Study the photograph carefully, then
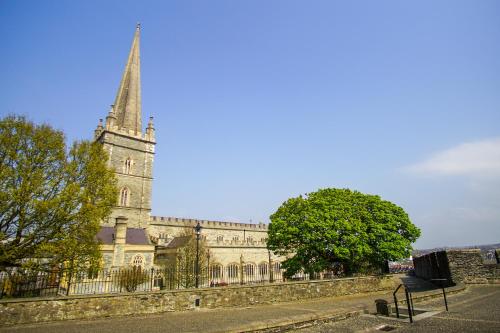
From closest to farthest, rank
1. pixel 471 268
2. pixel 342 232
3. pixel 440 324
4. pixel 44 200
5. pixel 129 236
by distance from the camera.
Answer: pixel 440 324
pixel 44 200
pixel 471 268
pixel 342 232
pixel 129 236

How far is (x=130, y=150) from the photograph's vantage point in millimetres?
43375

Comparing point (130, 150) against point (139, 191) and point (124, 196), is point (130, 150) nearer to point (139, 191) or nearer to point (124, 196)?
point (139, 191)

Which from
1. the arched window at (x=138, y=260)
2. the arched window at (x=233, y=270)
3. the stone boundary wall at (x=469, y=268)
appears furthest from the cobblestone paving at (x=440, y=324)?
the arched window at (x=233, y=270)

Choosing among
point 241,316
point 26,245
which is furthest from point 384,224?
point 26,245

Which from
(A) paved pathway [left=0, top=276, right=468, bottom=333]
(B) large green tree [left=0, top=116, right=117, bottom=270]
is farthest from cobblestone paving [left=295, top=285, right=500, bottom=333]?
(B) large green tree [left=0, top=116, right=117, bottom=270]

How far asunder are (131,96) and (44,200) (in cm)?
3484

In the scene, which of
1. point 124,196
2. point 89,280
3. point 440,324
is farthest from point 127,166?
point 440,324

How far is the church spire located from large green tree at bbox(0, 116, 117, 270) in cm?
2725

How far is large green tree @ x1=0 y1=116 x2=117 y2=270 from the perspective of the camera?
15.6m

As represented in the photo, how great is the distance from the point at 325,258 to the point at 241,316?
14.2m

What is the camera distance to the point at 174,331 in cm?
814

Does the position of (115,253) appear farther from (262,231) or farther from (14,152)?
(262,231)

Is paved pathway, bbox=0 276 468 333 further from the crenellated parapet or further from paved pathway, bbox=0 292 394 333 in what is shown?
the crenellated parapet

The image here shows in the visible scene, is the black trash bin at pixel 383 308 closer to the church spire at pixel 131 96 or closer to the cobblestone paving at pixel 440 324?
the cobblestone paving at pixel 440 324
